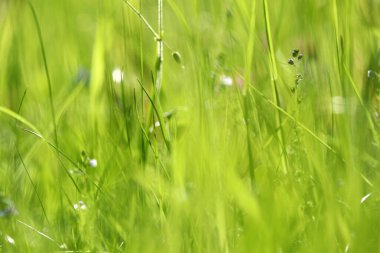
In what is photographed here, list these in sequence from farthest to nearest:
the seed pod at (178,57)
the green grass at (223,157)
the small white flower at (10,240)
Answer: the seed pod at (178,57) < the small white flower at (10,240) < the green grass at (223,157)

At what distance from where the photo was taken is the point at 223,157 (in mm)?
1022

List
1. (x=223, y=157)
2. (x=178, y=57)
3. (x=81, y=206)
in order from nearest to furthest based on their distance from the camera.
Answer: (x=223, y=157), (x=81, y=206), (x=178, y=57)

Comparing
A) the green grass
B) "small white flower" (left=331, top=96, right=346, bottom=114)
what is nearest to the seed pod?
the green grass

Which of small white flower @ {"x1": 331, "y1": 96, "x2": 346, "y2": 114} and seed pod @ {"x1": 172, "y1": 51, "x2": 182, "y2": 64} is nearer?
small white flower @ {"x1": 331, "y1": 96, "x2": 346, "y2": 114}

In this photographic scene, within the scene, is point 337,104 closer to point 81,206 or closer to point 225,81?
point 225,81

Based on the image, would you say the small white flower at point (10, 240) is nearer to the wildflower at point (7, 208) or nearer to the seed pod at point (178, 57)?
the wildflower at point (7, 208)

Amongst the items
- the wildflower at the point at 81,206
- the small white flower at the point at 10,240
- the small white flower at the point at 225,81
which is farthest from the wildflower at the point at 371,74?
the small white flower at the point at 10,240

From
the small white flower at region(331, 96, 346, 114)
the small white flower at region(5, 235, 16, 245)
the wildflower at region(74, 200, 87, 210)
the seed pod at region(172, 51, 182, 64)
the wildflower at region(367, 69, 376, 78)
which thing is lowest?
the small white flower at region(5, 235, 16, 245)

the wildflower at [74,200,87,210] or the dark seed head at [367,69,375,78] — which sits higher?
the dark seed head at [367,69,375,78]

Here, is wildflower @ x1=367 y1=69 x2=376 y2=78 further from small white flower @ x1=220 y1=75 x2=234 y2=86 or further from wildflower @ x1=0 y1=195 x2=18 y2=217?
wildflower @ x1=0 y1=195 x2=18 y2=217

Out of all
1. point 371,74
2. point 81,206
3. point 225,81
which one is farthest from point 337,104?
point 81,206

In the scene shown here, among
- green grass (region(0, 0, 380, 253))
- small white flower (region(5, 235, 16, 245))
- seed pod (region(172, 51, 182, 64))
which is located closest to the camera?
green grass (region(0, 0, 380, 253))

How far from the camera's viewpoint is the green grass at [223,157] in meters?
0.94

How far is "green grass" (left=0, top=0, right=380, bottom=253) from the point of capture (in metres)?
0.94
